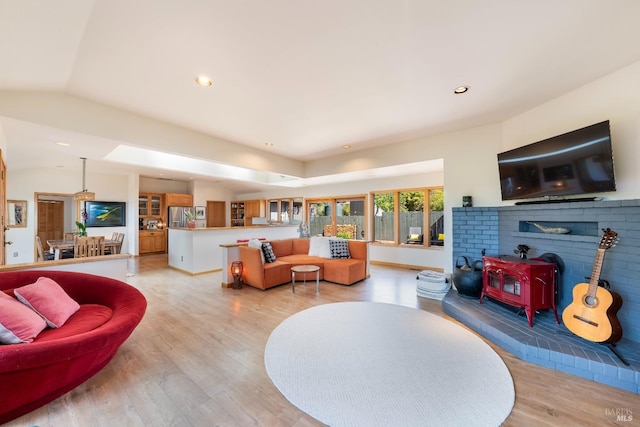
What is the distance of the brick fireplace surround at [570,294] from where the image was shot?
205 centimetres

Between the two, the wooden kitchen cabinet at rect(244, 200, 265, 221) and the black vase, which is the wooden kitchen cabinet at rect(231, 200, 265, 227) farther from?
the black vase

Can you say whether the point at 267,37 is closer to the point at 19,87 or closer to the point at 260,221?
the point at 19,87

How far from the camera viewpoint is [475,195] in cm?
393

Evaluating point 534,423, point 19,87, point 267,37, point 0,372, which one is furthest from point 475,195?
point 19,87

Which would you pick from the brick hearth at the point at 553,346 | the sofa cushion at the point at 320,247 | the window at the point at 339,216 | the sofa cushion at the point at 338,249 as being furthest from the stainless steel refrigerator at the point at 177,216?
the brick hearth at the point at 553,346

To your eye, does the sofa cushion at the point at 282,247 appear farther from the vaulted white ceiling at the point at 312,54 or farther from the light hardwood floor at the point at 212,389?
the vaulted white ceiling at the point at 312,54

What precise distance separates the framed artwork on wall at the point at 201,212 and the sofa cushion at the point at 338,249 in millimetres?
6039

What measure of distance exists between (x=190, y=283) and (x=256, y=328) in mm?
2609

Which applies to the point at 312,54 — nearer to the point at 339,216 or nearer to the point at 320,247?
the point at 320,247

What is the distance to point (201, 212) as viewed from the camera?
9086mm

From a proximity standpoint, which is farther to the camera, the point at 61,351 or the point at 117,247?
the point at 117,247

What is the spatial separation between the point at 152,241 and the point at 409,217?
8441 millimetres

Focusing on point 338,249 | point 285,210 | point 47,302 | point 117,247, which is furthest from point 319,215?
point 47,302

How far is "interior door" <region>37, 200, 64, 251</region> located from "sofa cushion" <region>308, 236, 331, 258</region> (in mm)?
8623
